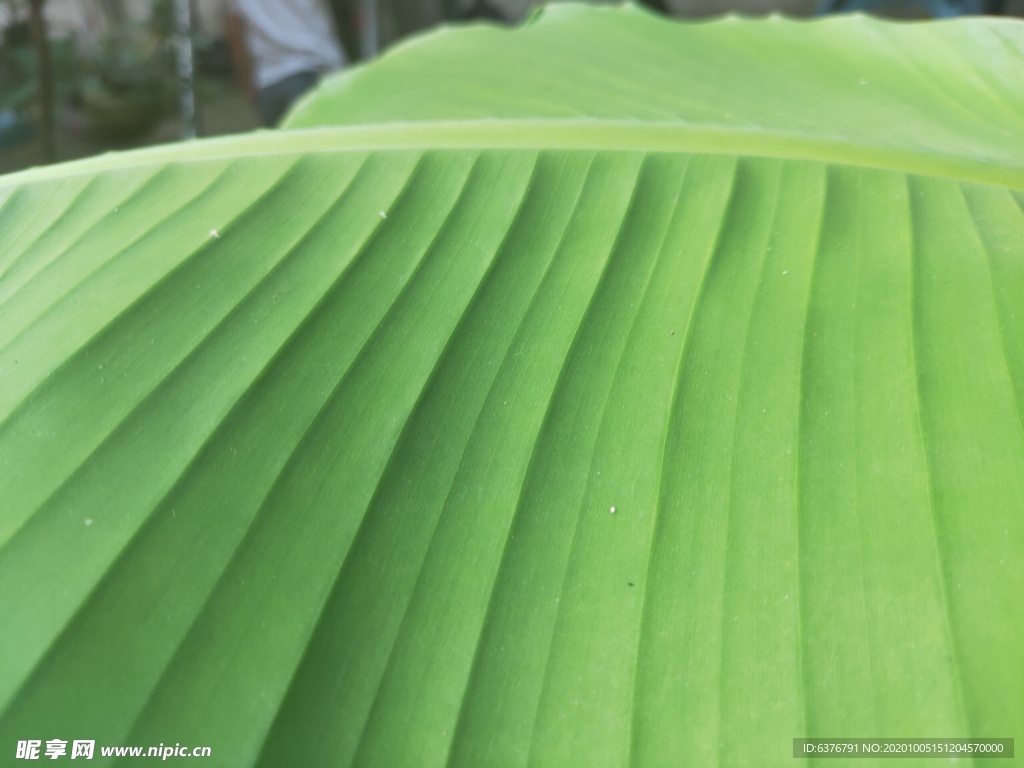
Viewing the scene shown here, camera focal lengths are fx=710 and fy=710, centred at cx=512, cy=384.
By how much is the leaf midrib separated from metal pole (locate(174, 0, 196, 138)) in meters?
1.39

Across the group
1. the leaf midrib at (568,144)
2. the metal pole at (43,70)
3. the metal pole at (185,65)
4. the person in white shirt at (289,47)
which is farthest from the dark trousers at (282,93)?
the leaf midrib at (568,144)

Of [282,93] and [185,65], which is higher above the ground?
[282,93]

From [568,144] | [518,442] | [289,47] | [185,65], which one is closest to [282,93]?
[289,47]

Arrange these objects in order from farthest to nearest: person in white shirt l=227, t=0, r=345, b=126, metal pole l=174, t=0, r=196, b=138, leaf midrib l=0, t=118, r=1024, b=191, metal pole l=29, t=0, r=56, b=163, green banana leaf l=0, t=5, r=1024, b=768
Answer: person in white shirt l=227, t=0, r=345, b=126 < metal pole l=174, t=0, r=196, b=138 < metal pole l=29, t=0, r=56, b=163 < leaf midrib l=0, t=118, r=1024, b=191 < green banana leaf l=0, t=5, r=1024, b=768

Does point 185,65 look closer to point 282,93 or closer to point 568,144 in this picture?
point 282,93

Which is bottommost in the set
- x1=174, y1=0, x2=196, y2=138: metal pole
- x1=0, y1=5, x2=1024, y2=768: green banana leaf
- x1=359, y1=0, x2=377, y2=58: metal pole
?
x1=0, y1=5, x2=1024, y2=768: green banana leaf

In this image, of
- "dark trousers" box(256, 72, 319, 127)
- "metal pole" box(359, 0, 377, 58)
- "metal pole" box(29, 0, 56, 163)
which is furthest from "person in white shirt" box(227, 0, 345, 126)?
"metal pole" box(29, 0, 56, 163)

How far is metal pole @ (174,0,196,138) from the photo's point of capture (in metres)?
1.70

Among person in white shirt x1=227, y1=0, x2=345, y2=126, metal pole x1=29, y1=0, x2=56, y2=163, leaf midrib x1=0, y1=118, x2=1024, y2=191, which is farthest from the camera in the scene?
person in white shirt x1=227, y1=0, x2=345, y2=126

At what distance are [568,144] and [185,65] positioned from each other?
5.43 ft

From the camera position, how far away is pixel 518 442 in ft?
1.12

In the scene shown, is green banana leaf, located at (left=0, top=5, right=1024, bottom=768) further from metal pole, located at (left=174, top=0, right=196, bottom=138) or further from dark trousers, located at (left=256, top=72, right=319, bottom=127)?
dark trousers, located at (left=256, top=72, right=319, bottom=127)

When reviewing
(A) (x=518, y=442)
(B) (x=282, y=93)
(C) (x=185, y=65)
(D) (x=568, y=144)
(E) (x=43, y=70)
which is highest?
(B) (x=282, y=93)

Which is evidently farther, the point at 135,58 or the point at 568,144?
the point at 135,58
